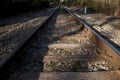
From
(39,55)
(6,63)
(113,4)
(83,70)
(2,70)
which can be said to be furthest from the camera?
(113,4)

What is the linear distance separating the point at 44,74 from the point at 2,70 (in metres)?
0.57

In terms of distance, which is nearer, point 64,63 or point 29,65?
point 29,65

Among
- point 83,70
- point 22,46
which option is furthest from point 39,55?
point 83,70

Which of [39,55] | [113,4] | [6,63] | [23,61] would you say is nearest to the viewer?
[6,63]

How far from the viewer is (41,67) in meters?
3.82

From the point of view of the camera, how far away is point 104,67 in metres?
3.82

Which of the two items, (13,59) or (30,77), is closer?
(30,77)

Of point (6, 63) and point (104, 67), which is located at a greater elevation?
point (6, 63)

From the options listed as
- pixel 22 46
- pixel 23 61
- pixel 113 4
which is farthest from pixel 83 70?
pixel 113 4

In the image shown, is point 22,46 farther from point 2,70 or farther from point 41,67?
point 2,70

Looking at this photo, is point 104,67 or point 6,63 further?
point 104,67

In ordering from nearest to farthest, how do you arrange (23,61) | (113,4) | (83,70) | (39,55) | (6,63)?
(6,63), (83,70), (23,61), (39,55), (113,4)

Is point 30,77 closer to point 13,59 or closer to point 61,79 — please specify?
point 61,79

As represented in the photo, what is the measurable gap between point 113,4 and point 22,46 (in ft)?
49.6
